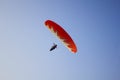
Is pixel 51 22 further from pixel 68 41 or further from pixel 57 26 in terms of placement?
pixel 68 41

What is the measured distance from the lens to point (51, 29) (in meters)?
25.0

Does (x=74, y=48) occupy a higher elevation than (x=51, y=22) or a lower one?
lower

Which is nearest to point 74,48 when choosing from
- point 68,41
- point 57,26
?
point 68,41

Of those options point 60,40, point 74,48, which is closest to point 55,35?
point 60,40

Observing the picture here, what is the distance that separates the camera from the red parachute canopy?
24172 millimetres

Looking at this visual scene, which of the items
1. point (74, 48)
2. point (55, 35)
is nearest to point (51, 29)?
point (55, 35)

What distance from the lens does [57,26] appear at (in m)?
24.2

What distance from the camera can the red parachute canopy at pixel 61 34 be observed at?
2417 cm

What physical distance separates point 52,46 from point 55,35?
130cm

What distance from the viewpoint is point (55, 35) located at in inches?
981

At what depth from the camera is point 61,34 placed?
24.3m

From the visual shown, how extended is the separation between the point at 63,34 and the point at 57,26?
991 millimetres

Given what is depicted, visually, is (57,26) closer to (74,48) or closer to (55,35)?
(55,35)

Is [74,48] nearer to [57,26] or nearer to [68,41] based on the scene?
[68,41]
